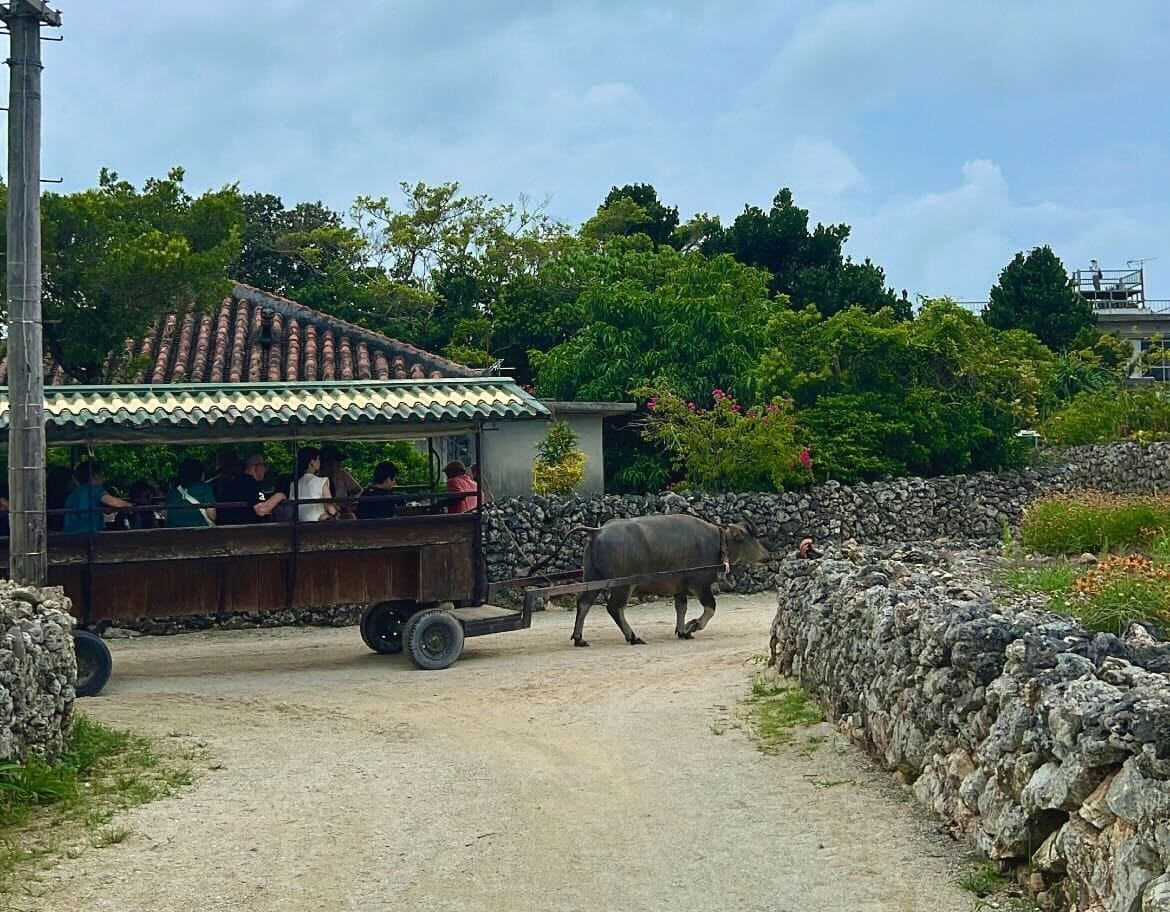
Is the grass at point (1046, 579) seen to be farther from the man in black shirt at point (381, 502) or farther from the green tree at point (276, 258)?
the green tree at point (276, 258)

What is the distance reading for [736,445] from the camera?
2259cm

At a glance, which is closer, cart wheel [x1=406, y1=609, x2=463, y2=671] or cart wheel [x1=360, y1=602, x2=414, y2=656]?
cart wheel [x1=406, y1=609, x2=463, y2=671]

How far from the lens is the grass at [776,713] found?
10.3 m

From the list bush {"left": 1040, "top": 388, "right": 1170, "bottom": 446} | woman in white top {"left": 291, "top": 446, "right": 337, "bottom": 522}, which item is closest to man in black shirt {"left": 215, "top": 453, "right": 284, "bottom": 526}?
woman in white top {"left": 291, "top": 446, "right": 337, "bottom": 522}

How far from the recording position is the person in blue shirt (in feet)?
45.1

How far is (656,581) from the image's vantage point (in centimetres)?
1675

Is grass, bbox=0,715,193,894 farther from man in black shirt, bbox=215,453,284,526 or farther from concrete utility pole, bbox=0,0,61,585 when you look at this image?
man in black shirt, bbox=215,453,284,526

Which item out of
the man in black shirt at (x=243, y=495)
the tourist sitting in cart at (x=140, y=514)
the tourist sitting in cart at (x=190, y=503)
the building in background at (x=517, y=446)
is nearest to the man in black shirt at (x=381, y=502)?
the man in black shirt at (x=243, y=495)

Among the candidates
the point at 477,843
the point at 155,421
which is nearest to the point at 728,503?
the point at 155,421

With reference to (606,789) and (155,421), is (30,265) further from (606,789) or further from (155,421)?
(606,789)

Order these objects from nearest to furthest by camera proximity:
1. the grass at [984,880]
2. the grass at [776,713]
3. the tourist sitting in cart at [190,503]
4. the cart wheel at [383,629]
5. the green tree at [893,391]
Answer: the grass at [984,880]
the grass at [776,713]
the tourist sitting in cart at [190,503]
the cart wheel at [383,629]
the green tree at [893,391]

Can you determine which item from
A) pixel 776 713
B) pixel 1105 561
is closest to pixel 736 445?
pixel 776 713

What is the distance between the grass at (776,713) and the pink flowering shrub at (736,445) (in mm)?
9974

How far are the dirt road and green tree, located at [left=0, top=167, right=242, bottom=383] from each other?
5923 mm
